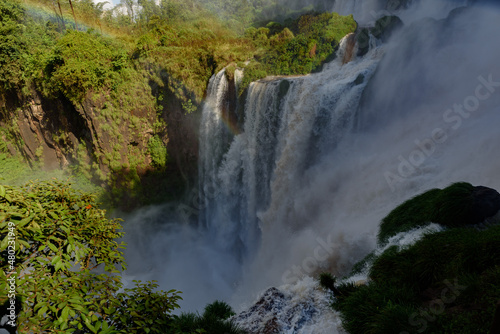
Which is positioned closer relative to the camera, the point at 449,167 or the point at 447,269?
the point at 447,269

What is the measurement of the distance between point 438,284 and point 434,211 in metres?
1.98

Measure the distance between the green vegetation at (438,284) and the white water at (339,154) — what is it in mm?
900

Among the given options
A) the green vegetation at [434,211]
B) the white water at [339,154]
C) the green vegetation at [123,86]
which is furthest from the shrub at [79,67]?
the green vegetation at [434,211]

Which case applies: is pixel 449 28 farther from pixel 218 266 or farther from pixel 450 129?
pixel 218 266

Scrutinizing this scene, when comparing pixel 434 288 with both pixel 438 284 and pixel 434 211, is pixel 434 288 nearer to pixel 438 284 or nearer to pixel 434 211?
pixel 438 284

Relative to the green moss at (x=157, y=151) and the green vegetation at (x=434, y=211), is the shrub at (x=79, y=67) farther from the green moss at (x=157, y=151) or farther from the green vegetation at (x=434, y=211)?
the green vegetation at (x=434, y=211)

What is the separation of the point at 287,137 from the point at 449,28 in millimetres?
7878

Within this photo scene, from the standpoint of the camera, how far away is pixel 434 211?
5605mm

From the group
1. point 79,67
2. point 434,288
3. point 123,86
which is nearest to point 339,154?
point 434,288

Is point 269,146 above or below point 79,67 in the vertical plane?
below

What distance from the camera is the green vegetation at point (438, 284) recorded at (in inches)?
127

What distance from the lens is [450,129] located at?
841cm

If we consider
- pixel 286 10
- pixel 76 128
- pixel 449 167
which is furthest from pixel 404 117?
pixel 286 10

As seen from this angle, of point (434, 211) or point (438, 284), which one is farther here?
point (434, 211)
